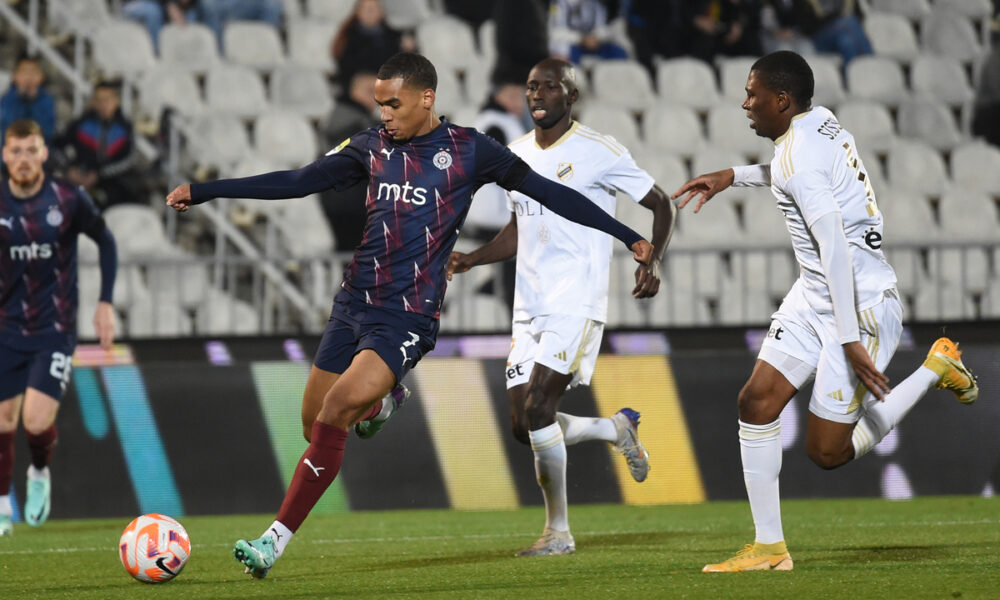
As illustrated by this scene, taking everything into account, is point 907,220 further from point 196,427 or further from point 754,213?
point 196,427

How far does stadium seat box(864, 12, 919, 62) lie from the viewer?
15.0 meters

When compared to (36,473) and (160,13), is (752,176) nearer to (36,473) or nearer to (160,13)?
(36,473)

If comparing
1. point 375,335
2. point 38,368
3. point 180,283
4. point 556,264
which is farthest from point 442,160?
point 180,283

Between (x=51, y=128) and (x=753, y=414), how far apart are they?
359 inches

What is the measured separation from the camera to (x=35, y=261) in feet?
28.5

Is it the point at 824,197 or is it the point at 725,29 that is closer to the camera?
the point at 824,197

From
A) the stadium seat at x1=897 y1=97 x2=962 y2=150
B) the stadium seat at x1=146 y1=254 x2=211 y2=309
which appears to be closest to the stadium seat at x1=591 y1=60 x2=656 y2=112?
the stadium seat at x1=897 y1=97 x2=962 y2=150

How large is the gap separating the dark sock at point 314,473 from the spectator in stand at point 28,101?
825 centimetres

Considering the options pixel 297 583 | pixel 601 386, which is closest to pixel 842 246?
pixel 297 583

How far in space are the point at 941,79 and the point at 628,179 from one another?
8.73 meters

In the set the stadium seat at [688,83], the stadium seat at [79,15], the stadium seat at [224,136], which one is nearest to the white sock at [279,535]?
the stadium seat at [224,136]

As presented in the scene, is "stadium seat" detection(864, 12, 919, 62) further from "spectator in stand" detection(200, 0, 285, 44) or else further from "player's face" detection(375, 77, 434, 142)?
"player's face" detection(375, 77, 434, 142)

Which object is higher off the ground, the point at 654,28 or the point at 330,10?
the point at 330,10

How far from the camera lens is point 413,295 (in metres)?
5.83
